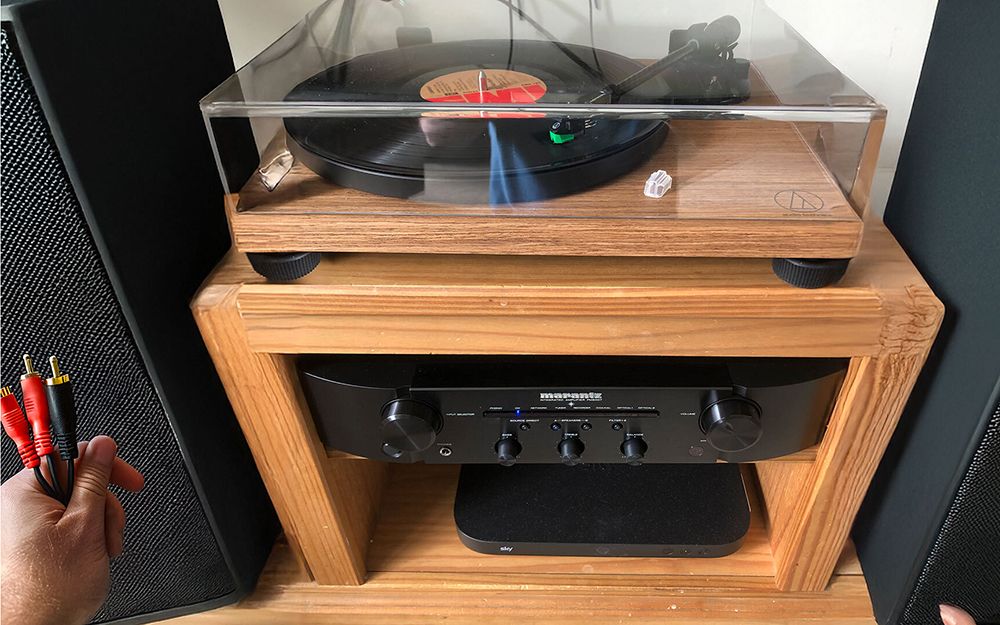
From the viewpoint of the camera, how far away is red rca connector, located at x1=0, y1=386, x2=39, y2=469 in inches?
20.0

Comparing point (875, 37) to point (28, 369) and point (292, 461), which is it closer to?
point (292, 461)

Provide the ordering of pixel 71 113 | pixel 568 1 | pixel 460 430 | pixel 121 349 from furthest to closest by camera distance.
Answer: pixel 568 1, pixel 460 430, pixel 121 349, pixel 71 113

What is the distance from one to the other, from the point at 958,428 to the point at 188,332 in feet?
2.40

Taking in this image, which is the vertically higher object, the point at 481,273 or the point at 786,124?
the point at 786,124

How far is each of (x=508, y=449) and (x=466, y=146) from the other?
0.31 m

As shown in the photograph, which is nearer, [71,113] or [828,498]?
[71,113]

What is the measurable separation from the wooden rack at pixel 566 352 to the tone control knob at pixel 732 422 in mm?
60

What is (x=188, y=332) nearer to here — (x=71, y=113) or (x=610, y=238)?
(x=71, y=113)

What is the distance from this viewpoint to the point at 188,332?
2.21 ft

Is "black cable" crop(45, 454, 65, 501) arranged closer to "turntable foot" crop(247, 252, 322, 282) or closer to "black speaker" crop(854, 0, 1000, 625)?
"turntable foot" crop(247, 252, 322, 282)

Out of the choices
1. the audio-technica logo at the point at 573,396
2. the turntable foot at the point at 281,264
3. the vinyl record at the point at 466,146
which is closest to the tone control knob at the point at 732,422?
the audio-technica logo at the point at 573,396

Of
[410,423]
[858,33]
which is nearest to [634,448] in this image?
[410,423]

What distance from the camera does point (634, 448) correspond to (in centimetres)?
70

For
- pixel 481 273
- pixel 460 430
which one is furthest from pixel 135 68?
pixel 460 430
